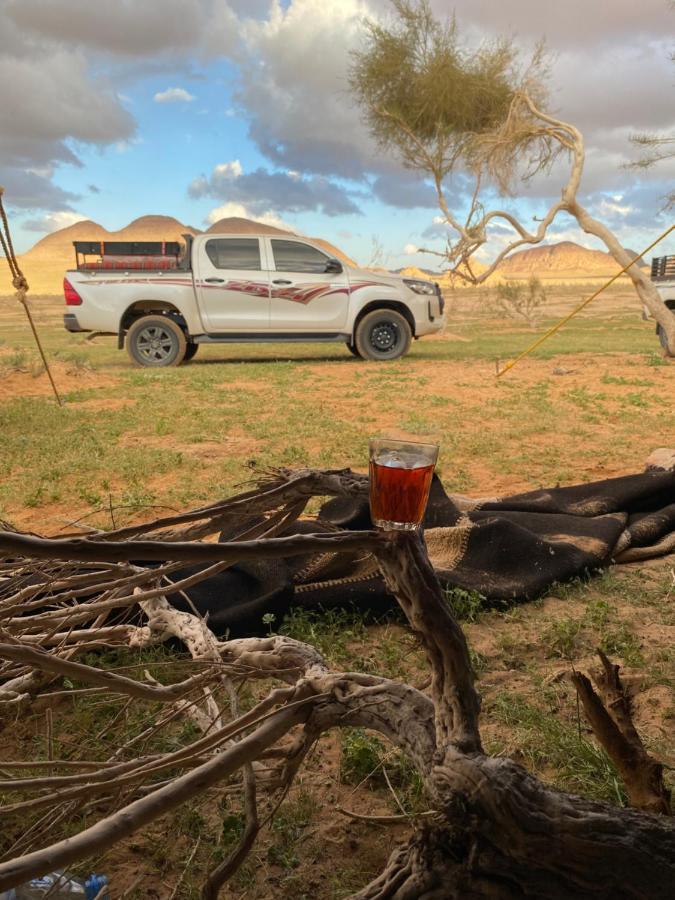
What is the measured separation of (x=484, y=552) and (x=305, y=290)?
803 centimetres

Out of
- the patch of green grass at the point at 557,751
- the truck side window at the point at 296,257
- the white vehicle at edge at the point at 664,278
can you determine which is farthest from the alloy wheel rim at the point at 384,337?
the patch of green grass at the point at 557,751

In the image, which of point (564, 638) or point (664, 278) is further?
point (664, 278)

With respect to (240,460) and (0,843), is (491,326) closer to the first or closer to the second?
(240,460)

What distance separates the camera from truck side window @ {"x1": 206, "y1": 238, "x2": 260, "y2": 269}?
1063 cm

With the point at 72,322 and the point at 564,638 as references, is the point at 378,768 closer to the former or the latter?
the point at 564,638

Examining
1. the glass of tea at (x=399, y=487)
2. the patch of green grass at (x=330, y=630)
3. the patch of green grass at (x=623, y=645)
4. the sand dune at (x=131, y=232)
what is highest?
the sand dune at (x=131, y=232)

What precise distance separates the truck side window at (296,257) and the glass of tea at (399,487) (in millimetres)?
9787

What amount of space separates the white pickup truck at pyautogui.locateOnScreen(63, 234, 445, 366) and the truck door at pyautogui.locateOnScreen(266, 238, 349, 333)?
0.01m

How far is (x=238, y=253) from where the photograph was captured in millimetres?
10680

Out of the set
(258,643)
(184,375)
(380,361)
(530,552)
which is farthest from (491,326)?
(258,643)

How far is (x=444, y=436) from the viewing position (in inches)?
236

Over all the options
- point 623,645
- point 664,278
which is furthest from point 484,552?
point 664,278

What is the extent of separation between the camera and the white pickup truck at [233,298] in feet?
34.0

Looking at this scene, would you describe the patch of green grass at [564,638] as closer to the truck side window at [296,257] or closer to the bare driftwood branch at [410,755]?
the bare driftwood branch at [410,755]
